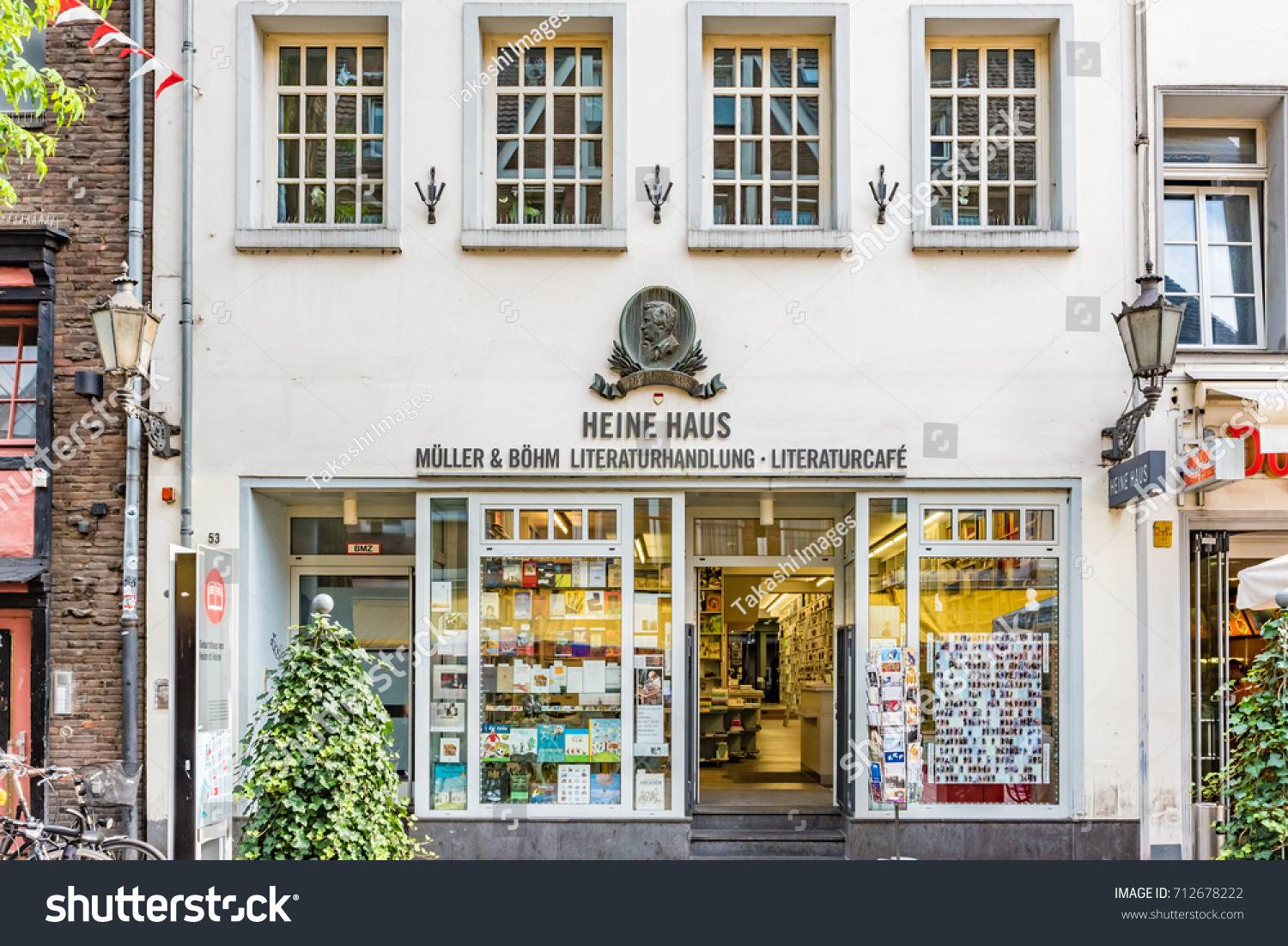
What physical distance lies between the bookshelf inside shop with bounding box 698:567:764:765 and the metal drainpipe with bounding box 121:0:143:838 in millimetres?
5651

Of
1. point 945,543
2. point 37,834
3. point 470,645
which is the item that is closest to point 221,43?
point 470,645

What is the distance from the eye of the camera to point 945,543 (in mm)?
10281

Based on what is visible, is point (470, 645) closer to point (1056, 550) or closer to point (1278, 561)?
point (1056, 550)

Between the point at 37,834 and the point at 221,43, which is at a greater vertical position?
the point at 221,43

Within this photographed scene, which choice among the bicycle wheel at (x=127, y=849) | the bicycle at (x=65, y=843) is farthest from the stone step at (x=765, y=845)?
the bicycle at (x=65, y=843)

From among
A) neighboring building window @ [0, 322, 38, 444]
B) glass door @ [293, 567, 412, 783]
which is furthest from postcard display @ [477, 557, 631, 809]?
neighboring building window @ [0, 322, 38, 444]

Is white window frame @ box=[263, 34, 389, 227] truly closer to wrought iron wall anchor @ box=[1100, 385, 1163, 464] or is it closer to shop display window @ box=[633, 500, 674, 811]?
shop display window @ box=[633, 500, 674, 811]

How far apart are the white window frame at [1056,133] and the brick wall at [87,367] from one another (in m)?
6.67

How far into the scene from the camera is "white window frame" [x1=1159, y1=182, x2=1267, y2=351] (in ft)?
35.2

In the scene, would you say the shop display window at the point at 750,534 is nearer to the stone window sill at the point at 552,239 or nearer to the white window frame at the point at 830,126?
the white window frame at the point at 830,126

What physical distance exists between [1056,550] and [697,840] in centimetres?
399

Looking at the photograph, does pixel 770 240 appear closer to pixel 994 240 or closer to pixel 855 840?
pixel 994 240

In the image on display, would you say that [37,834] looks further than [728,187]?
No

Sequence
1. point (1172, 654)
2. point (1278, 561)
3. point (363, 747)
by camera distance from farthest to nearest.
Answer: point (1172, 654), point (1278, 561), point (363, 747)
